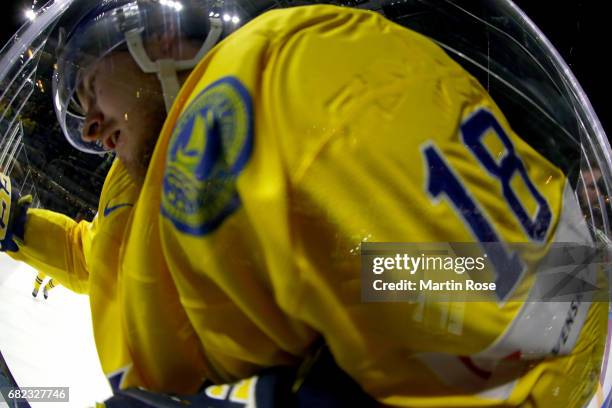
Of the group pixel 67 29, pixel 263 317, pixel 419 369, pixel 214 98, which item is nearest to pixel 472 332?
pixel 419 369

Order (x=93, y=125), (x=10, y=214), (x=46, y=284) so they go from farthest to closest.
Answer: (x=46, y=284), (x=10, y=214), (x=93, y=125)

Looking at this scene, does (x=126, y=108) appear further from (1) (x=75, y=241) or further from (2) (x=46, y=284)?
(2) (x=46, y=284)

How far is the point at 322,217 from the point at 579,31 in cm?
208

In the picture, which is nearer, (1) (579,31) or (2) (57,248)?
(2) (57,248)

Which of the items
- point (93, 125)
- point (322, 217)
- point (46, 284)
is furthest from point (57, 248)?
point (322, 217)

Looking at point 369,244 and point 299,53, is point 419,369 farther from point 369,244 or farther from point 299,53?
point 299,53

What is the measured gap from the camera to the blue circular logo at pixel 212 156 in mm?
448

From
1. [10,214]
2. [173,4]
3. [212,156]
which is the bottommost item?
[10,214]

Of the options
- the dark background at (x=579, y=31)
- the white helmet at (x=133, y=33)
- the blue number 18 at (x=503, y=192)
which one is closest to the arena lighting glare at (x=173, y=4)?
the white helmet at (x=133, y=33)

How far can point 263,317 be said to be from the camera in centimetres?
47

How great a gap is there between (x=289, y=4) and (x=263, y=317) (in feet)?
0.99

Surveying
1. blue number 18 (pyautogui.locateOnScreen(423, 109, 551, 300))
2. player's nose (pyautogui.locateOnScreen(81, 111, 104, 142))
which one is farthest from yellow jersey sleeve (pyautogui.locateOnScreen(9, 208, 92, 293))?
blue number 18 (pyautogui.locateOnScreen(423, 109, 551, 300))

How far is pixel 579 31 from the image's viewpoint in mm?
2150

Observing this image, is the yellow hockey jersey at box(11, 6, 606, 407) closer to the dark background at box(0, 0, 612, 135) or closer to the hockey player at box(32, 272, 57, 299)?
the hockey player at box(32, 272, 57, 299)
